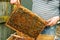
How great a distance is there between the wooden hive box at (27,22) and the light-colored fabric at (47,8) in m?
0.07

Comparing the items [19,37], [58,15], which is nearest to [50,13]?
[58,15]

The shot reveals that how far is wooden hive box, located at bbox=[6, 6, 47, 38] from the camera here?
2.52 metres

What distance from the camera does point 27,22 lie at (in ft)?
8.45

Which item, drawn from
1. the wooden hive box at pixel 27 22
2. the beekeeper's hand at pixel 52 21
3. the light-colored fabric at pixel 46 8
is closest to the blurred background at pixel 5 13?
the wooden hive box at pixel 27 22

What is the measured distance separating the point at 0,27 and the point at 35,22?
4.84ft

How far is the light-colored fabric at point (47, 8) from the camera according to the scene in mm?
2432

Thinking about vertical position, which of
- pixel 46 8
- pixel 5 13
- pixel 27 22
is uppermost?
pixel 46 8

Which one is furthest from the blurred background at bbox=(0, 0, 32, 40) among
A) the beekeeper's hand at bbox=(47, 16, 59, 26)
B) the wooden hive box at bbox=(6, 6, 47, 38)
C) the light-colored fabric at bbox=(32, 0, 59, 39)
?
the beekeeper's hand at bbox=(47, 16, 59, 26)

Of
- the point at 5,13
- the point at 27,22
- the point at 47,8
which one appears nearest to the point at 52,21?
the point at 47,8

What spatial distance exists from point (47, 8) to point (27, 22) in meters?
0.31

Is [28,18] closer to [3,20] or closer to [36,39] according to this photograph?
[36,39]

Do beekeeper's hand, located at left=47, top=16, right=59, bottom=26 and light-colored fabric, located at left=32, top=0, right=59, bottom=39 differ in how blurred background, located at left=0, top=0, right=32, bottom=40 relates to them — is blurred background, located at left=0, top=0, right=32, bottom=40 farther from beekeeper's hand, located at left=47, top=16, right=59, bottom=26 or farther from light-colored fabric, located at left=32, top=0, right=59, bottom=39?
beekeeper's hand, located at left=47, top=16, right=59, bottom=26

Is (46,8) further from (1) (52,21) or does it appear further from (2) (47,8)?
(1) (52,21)

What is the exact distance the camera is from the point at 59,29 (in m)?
3.15
